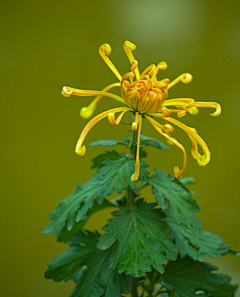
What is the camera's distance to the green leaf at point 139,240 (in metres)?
0.61

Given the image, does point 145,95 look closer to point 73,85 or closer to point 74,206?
point 74,206

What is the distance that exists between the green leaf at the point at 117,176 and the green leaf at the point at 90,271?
0.20 meters

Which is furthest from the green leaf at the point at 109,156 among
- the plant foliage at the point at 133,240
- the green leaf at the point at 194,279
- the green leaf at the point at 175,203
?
the green leaf at the point at 194,279

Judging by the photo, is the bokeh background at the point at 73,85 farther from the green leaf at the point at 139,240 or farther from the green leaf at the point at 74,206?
the green leaf at the point at 139,240

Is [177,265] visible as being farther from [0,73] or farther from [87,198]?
[0,73]

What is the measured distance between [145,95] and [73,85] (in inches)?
29.1

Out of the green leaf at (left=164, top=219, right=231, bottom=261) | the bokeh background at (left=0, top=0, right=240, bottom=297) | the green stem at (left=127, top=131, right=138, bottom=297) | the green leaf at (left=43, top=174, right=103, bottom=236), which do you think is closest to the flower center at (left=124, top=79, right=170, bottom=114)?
the green stem at (left=127, top=131, right=138, bottom=297)

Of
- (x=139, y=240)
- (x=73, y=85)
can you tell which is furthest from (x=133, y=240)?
(x=73, y=85)

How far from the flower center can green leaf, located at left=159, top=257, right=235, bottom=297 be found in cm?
41

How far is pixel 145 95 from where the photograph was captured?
613mm

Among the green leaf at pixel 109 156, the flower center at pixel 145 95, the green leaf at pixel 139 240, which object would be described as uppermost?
the flower center at pixel 145 95

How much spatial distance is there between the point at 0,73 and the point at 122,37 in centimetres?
50

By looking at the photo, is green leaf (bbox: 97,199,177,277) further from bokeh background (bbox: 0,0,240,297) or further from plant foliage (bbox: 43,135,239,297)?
bokeh background (bbox: 0,0,240,297)

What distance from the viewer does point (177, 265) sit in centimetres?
79
